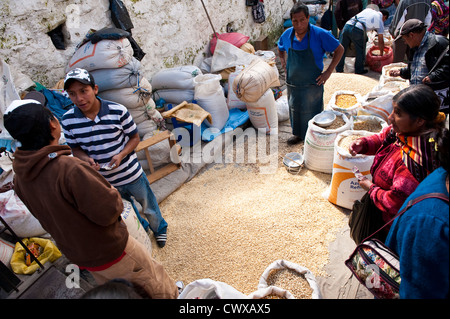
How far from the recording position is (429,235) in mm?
966

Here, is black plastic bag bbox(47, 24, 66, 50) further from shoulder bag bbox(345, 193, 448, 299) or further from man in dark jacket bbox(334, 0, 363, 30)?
man in dark jacket bbox(334, 0, 363, 30)

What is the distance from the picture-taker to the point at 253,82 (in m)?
3.82

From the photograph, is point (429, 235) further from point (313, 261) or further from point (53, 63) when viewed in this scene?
point (53, 63)

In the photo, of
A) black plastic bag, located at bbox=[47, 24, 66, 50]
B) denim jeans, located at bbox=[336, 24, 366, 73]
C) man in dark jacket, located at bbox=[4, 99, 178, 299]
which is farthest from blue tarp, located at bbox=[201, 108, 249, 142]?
denim jeans, located at bbox=[336, 24, 366, 73]

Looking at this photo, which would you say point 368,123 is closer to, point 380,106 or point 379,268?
point 380,106

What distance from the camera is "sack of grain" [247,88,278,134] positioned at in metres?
4.06

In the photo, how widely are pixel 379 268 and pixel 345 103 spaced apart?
2.52 meters

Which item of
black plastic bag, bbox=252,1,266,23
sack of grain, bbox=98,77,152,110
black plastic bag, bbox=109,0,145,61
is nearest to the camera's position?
sack of grain, bbox=98,77,152,110

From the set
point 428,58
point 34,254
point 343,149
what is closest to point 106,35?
point 34,254

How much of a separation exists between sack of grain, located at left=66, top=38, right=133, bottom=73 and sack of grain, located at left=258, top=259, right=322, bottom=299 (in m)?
2.69

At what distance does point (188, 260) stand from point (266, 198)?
102cm

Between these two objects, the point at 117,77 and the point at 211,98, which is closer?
the point at 117,77

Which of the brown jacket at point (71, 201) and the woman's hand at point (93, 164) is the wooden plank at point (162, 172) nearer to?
the woman's hand at point (93, 164)

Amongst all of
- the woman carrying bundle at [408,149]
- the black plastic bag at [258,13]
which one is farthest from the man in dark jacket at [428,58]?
the black plastic bag at [258,13]
